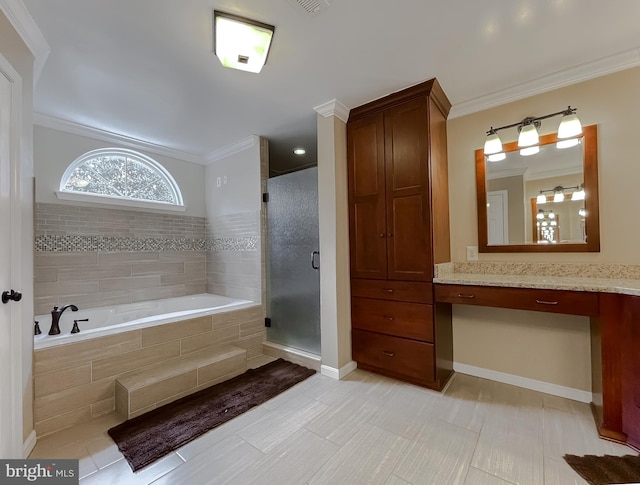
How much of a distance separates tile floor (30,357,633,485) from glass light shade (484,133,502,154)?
6.05ft

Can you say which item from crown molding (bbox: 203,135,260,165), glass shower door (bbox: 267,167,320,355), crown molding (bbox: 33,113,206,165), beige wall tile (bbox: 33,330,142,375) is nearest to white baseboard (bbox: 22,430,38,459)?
beige wall tile (bbox: 33,330,142,375)

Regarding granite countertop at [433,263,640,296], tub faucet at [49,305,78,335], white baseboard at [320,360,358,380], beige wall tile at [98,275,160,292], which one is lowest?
white baseboard at [320,360,358,380]

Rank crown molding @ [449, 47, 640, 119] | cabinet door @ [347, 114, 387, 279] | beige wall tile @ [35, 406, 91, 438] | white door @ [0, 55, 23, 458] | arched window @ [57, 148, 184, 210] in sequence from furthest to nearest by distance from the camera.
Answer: arched window @ [57, 148, 184, 210] → cabinet door @ [347, 114, 387, 279] → crown molding @ [449, 47, 640, 119] → beige wall tile @ [35, 406, 91, 438] → white door @ [0, 55, 23, 458]

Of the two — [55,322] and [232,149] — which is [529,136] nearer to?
[232,149]

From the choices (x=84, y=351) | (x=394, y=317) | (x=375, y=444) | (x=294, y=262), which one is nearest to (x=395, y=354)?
(x=394, y=317)

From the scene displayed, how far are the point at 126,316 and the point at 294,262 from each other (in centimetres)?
186

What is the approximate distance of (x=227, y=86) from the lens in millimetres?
2133

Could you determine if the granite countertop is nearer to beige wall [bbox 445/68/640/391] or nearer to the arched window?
beige wall [bbox 445/68/640/391]

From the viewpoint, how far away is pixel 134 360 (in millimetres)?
2070

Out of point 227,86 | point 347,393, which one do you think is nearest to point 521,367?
point 347,393

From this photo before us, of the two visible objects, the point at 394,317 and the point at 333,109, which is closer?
the point at 394,317

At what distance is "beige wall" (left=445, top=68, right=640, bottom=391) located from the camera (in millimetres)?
1821

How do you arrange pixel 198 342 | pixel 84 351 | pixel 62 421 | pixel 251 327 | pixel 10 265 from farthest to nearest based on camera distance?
1. pixel 251 327
2. pixel 198 342
3. pixel 84 351
4. pixel 62 421
5. pixel 10 265

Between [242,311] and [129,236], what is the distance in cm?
156
